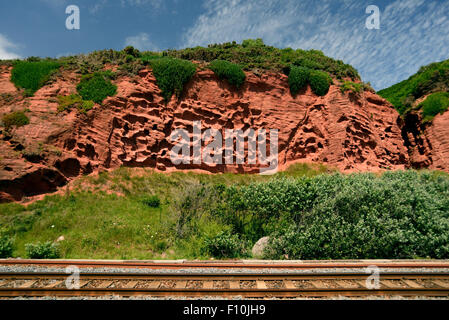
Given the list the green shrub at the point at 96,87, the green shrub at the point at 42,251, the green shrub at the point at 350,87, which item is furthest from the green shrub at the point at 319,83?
the green shrub at the point at 42,251

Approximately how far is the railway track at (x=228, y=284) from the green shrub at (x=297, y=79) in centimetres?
1866

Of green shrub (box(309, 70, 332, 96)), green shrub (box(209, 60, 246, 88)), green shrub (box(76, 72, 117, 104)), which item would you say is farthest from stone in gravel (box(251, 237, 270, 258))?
green shrub (box(309, 70, 332, 96))

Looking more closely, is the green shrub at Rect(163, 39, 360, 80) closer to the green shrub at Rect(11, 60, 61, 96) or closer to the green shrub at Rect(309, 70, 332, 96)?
the green shrub at Rect(309, 70, 332, 96)

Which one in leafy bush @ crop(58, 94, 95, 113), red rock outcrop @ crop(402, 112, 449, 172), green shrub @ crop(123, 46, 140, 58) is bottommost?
red rock outcrop @ crop(402, 112, 449, 172)

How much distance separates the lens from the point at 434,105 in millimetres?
23281

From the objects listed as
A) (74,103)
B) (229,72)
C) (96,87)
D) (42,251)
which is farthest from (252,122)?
(42,251)

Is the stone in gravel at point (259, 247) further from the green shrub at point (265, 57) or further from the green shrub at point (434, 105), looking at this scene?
the green shrub at point (434, 105)

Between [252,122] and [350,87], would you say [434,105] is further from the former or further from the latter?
[252,122]

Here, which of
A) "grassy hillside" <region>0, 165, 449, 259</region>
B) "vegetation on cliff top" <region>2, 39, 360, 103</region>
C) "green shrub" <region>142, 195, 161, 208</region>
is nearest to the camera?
"grassy hillside" <region>0, 165, 449, 259</region>

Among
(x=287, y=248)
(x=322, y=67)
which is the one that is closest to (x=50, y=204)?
(x=287, y=248)

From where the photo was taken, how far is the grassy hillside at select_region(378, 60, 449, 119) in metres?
25.3

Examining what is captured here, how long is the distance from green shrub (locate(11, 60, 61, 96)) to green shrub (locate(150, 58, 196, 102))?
737cm

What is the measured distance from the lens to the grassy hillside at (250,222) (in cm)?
977

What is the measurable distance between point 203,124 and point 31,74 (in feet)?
41.8
